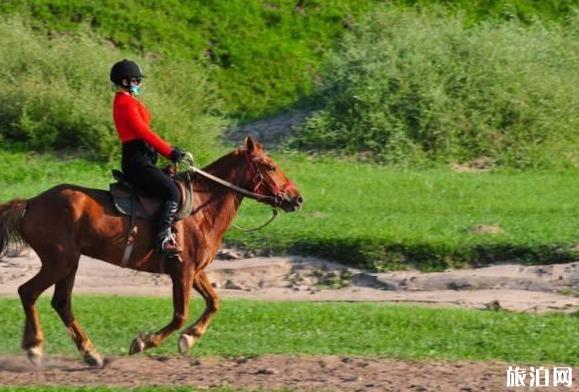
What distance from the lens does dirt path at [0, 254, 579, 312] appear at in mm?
17438

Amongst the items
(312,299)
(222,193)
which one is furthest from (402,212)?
(222,193)

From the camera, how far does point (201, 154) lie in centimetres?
2552

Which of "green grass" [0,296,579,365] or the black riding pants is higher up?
the black riding pants

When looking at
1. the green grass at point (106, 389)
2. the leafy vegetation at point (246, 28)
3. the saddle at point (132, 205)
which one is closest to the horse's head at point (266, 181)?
the saddle at point (132, 205)

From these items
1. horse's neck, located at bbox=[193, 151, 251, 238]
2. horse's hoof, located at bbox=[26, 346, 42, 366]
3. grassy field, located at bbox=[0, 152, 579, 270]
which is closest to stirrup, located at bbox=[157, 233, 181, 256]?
horse's neck, located at bbox=[193, 151, 251, 238]

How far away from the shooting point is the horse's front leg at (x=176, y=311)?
12.6 m

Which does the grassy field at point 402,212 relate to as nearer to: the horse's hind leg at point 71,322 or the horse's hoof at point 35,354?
the horse's hind leg at point 71,322

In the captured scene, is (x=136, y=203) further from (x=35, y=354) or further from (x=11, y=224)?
(x=35, y=354)

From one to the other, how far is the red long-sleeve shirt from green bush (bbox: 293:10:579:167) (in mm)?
14320

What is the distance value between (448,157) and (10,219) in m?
15.6

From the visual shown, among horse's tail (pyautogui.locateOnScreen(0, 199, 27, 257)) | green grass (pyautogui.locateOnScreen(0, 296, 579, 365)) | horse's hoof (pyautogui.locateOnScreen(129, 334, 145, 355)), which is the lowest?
green grass (pyautogui.locateOnScreen(0, 296, 579, 365))

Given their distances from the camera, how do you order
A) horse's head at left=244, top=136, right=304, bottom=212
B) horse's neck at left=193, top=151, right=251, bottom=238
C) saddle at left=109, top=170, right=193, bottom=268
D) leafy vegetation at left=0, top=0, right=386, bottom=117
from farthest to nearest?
leafy vegetation at left=0, top=0, right=386, bottom=117 < horse's head at left=244, top=136, right=304, bottom=212 < horse's neck at left=193, top=151, right=251, bottom=238 < saddle at left=109, top=170, right=193, bottom=268

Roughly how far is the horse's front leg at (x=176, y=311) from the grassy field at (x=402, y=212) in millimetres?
6464

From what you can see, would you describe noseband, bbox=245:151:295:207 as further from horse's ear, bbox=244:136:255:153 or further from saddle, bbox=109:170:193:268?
saddle, bbox=109:170:193:268
